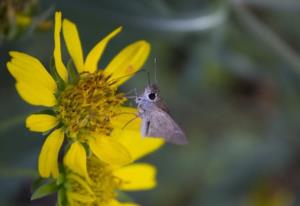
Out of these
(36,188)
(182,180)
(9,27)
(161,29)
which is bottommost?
(36,188)

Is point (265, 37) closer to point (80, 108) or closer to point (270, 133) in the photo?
point (270, 133)

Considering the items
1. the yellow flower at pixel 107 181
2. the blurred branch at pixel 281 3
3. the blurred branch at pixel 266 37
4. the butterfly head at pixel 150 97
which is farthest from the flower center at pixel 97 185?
the blurred branch at pixel 281 3

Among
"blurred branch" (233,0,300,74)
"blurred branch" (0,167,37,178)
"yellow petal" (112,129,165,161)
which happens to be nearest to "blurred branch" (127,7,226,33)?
"blurred branch" (233,0,300,74)

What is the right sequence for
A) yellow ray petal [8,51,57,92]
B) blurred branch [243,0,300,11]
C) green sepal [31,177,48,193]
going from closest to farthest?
1. yellow ray petal [8,51,57,92]
2. green sepal [31,177,48,193]
3. blurred branch [243,0,300,11]

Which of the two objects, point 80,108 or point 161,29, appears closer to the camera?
point 80,108

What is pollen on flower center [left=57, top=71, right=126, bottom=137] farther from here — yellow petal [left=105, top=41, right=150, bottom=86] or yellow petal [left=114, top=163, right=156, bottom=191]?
yellow petal [left=114, top=163, right=156, bottom=191]

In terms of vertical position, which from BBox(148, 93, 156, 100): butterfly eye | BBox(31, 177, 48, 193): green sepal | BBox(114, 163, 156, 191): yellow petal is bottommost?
BBox(31, 177, 48, 193): green sepal

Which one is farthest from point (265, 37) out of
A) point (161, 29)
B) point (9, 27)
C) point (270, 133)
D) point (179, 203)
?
point (9, 27)

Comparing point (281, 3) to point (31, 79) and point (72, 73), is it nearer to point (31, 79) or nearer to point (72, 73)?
point (72, 73)
